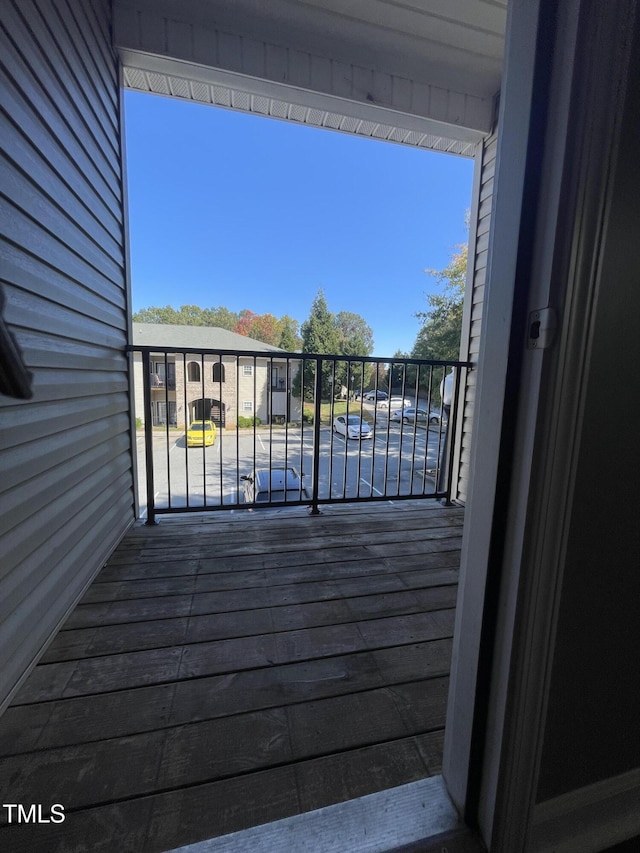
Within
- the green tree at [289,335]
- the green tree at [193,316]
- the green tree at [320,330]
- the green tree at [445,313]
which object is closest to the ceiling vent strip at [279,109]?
the green tree at [445,313]

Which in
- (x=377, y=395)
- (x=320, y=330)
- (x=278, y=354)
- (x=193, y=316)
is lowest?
(x=377, y=395)

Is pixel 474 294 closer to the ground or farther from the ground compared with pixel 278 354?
farther from the ground

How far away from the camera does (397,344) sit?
21.3 metres

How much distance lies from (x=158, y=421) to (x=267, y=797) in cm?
1500

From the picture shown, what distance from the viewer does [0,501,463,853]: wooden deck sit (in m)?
0.75

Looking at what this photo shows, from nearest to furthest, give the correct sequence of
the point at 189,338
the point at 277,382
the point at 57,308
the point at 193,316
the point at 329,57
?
the point at 57,308 → the point at 329,57 → the point at 277,382 → the point at 189,338 → the point at 193,316

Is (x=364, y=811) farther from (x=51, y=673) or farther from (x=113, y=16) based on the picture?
(x=113, y=16)

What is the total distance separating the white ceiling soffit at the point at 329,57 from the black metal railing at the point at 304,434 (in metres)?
1.65

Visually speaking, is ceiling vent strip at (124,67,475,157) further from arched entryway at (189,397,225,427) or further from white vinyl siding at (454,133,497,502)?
arched entryway at (189,397,225,427)

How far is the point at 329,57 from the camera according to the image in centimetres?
210

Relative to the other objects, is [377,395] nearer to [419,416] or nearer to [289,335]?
[419,416]

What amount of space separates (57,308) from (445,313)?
1274 centimetres

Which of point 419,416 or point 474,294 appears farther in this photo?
point 419,416

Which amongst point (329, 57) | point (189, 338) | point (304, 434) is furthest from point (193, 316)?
point (329, 57)
